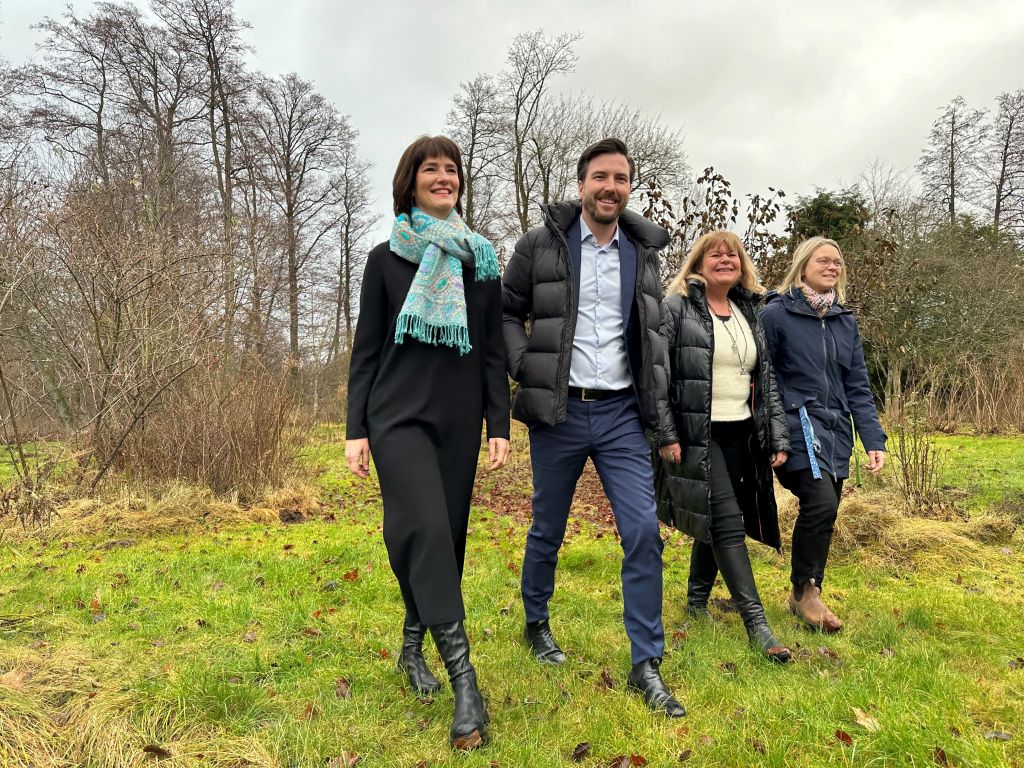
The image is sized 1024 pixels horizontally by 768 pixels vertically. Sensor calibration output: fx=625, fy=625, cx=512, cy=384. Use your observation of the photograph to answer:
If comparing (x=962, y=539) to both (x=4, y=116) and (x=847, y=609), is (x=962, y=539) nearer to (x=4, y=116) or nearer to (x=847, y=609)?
(x=847, y=609)

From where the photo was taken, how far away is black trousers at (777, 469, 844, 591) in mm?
3332

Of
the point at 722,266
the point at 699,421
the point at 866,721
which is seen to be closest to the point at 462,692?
the point at 866,721

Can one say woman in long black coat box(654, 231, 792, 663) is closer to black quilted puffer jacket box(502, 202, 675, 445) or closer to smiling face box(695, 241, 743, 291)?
smiling face box(695, 241, 743, 291)

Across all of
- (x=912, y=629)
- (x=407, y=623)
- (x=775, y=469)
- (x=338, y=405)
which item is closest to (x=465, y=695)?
(x=407, y=623)

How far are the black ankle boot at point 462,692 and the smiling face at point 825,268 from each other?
2.66 metres

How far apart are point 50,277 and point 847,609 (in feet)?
27.0

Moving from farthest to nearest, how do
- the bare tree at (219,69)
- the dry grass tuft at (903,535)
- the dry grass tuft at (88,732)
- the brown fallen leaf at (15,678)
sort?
1. the bare tree at (219,69)
2. the dry grass tuft at (903,535)
3. the brown fallen leaf at (15,678)
4. the dry grass tuft at (88,732)

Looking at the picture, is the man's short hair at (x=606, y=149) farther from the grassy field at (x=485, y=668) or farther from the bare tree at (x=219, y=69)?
the bare tree at (x=219, y=69)

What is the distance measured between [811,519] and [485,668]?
1.89 metres

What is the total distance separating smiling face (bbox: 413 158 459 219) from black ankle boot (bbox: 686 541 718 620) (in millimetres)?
2367

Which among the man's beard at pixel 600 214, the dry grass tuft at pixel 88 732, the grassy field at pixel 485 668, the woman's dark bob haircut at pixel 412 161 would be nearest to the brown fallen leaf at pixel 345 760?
the grassy field at pixel 485 668

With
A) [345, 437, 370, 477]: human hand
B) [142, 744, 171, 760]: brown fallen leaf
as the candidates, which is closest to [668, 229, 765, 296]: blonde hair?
[345, 437, 370, 477]: human hand

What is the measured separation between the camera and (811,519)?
3.36 metres

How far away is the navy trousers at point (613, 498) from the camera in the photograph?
2.60m
